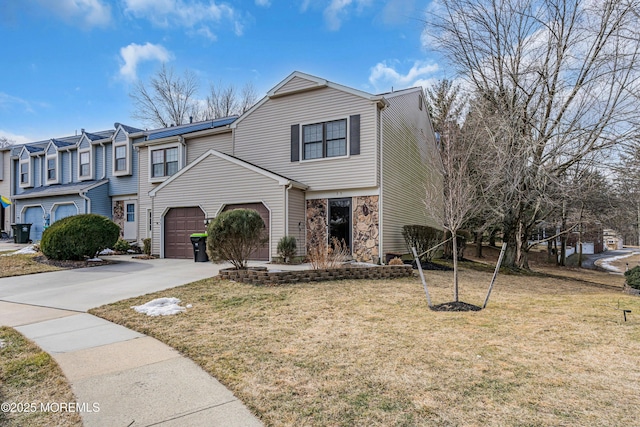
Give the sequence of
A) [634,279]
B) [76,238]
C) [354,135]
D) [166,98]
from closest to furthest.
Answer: [634,279] → [76,238] → [354,135] → [166,98]

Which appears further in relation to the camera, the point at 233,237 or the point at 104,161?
the point at 104,161

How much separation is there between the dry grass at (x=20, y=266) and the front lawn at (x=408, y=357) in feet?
19.7

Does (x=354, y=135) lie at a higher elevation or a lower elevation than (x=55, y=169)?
lower

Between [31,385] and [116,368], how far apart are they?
2.23 ft

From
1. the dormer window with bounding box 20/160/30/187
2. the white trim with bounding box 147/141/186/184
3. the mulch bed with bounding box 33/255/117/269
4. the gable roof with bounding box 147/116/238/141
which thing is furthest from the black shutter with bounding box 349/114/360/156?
the dormer window with bounding box 20/160/30/187

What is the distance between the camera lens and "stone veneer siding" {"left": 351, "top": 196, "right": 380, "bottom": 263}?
12.2 meters

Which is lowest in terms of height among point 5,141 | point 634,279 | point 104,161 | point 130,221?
point 634,279

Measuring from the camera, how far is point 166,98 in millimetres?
30781

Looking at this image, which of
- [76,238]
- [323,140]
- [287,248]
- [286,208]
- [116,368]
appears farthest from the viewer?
[323,140]

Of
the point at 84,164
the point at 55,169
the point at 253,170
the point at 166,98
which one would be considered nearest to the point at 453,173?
the point at 253,170

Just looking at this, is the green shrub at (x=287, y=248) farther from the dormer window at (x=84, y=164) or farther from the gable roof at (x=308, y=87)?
the dormer window at (x=84, y=164)

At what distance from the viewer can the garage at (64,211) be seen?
65.0 ft

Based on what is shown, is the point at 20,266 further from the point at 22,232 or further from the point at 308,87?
the point at 22,232

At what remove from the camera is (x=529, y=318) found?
223 inches
